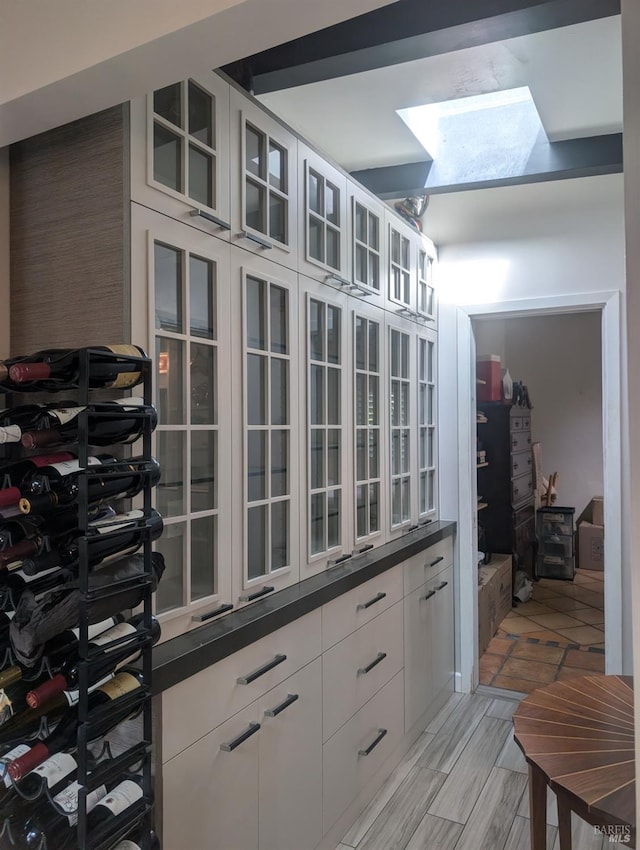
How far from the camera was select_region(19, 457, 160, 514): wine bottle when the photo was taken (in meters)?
1.21

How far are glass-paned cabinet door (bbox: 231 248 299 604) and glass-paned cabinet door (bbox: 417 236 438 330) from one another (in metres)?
1.32

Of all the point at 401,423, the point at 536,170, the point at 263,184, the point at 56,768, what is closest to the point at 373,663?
the point at 401,423

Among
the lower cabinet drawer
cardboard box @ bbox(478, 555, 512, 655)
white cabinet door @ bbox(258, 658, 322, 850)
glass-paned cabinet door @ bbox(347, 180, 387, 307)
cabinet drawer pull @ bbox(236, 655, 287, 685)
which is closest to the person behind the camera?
cabinet drawer pull @ bbox(236, 655, 287, 685)

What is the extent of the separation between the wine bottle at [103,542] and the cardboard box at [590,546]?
5.85m

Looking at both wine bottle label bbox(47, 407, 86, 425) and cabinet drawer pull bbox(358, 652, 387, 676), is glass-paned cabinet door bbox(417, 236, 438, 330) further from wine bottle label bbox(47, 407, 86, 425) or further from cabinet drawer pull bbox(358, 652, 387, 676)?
wine bottle label bbox(47, 407, 86, 425)

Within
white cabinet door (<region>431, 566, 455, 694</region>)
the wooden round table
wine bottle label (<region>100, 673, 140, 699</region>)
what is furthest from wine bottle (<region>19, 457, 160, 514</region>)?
white cabinet door (<region>431, 566, 455, 694</region>)

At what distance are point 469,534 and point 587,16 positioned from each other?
252 cm

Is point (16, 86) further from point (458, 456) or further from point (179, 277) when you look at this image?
point (458, 456)

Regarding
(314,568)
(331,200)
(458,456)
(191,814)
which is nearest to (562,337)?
(458,456)

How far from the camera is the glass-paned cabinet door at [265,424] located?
73.3 inches

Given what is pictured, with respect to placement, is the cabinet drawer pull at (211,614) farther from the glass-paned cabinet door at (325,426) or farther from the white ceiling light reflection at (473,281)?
the white ceiling light reflection at (473,281)

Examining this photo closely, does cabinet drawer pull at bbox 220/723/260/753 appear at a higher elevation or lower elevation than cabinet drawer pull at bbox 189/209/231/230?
lower

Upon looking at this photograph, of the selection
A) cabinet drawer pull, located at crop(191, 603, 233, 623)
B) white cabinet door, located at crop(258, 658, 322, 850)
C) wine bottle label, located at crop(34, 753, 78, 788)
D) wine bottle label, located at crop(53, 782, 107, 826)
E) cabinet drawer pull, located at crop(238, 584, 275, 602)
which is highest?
cabinet drawer pull, located at crop(238, 584, 275, 602)

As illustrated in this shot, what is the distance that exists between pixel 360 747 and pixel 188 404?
5.23ft
